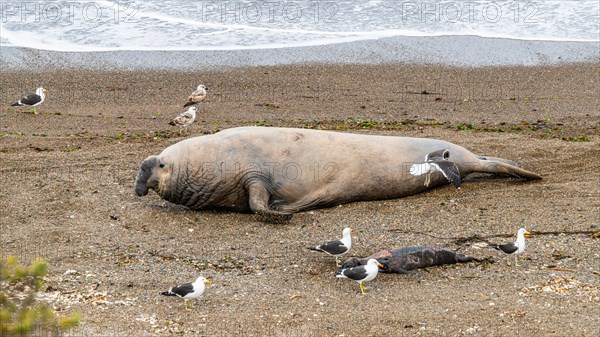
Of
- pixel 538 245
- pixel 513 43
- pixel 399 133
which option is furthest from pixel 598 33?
pixel 538 245

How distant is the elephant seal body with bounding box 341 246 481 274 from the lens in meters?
7.50

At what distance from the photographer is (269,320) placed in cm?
646

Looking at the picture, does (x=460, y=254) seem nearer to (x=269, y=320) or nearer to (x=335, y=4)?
(x=269, y=320)

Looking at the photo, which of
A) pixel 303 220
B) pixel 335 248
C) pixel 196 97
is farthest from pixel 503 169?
pixel 196 97

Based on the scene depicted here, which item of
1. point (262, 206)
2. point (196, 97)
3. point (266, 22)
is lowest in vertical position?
point (262, 206)

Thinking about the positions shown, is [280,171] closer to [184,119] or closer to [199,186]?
[199,186]

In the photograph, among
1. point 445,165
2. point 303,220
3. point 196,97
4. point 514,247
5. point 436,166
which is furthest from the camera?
point 196,97

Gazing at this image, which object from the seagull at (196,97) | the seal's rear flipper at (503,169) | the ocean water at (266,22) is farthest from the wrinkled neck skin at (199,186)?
the ocean water at (266,22)

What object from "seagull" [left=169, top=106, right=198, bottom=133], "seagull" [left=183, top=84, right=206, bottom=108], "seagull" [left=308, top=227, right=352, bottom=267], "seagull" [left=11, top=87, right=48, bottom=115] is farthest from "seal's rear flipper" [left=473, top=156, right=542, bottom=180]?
"seagull" [left=11, top=87, right=48, bottom=115]

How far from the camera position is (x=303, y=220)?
29.7 ft

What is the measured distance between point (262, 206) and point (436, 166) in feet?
6.66

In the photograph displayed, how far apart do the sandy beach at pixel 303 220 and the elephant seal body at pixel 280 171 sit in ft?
0.64

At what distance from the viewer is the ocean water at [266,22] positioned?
62.3ft

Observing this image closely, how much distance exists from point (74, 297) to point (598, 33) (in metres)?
16.1
